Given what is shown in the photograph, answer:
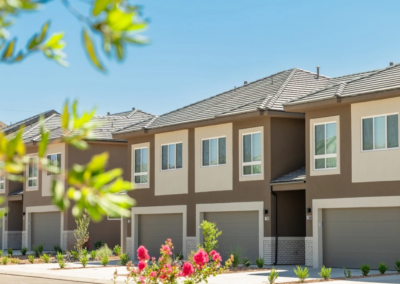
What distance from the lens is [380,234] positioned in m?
22.8

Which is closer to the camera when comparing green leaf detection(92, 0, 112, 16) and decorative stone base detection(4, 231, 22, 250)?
green leaf detection(92, 0, 112, 16)

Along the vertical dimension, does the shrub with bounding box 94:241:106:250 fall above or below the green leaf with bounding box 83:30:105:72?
below

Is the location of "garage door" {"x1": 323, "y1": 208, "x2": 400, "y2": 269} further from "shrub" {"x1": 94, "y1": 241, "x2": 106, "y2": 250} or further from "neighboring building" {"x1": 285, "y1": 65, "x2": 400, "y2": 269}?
"shrub" {"x1": 94, "y1": 241, "x2": 106, "y2": 250}

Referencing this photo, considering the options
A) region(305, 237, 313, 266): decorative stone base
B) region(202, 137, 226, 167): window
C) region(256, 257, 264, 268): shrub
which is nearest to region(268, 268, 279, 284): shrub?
region(256, 257, 264, 268): shrub

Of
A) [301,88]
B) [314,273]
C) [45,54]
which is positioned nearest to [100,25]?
[45,54]

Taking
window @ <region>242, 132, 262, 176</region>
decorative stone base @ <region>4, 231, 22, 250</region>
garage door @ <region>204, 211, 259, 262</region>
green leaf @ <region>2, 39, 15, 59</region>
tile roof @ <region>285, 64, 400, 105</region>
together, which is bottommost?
decorative stone base @ <region>4, 231, 22, 250</region>

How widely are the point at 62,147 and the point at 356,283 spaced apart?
23.0m

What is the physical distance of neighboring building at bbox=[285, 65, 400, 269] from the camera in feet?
74.2

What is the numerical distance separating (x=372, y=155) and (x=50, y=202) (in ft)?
70.4

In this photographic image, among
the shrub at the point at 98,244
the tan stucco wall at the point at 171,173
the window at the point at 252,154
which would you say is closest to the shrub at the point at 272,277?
the window at the point at 252,154

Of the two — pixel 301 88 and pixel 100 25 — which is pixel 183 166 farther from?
pixel 100 25

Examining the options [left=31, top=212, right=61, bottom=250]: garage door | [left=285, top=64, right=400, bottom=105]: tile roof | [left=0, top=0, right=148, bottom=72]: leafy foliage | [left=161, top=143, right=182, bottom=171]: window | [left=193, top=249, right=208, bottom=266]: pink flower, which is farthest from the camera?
[left=31, top=212, right=61, bottom=250]: garage door

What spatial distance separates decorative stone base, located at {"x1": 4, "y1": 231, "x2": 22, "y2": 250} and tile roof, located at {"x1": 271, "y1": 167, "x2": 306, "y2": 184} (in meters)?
22.0

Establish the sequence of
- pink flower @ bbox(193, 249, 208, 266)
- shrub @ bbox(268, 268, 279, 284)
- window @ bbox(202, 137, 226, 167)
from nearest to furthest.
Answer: pink flower @ bbox(193, 249, 208, 266) < shrub @ bbox(268, 268, 279, 284) < window @ bbox(202, 137, 226, 167)
